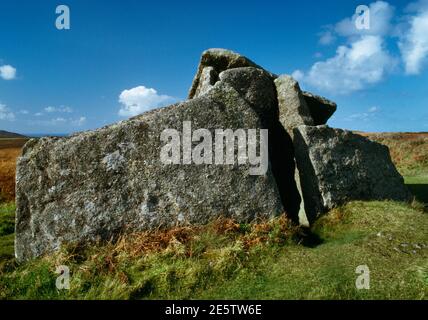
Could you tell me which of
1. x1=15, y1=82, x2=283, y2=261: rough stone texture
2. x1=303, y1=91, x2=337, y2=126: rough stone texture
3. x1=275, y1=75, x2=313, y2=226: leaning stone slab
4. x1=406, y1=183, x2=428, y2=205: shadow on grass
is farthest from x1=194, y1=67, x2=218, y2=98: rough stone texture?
x1=406, y1=183, x2=428, y2=205: shadow on grass

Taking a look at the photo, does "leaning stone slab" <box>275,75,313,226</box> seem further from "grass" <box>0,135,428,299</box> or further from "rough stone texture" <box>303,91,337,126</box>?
"grass" <box>0,135,428,299</box>

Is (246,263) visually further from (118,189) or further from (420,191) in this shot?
(420,191)

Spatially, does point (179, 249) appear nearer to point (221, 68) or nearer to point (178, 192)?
point (178, 192)

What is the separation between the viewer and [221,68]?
60.5ft

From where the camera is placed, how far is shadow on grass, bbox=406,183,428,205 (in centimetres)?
1923

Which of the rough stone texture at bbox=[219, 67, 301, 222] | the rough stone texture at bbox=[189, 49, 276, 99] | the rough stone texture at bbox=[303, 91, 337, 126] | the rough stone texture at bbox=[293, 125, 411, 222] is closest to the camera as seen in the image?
the rough stone texture at bbox=[293, 125, 411, 222]

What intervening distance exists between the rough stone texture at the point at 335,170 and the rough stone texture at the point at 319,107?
391 cm

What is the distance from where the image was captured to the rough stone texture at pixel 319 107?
64.1 feet

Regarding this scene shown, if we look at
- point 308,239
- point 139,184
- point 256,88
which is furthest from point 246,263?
point 256,88

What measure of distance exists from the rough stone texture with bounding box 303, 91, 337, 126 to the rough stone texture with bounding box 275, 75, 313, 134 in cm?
255

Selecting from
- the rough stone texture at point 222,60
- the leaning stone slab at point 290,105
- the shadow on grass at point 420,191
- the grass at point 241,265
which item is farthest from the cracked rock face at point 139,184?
the shadow on grass at point 420,191

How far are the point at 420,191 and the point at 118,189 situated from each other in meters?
15.7

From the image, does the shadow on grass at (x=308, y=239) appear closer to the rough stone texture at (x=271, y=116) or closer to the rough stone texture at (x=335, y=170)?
the rough stone texture at (x=335, y=170)

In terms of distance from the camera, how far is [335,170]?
14852 millimetres
